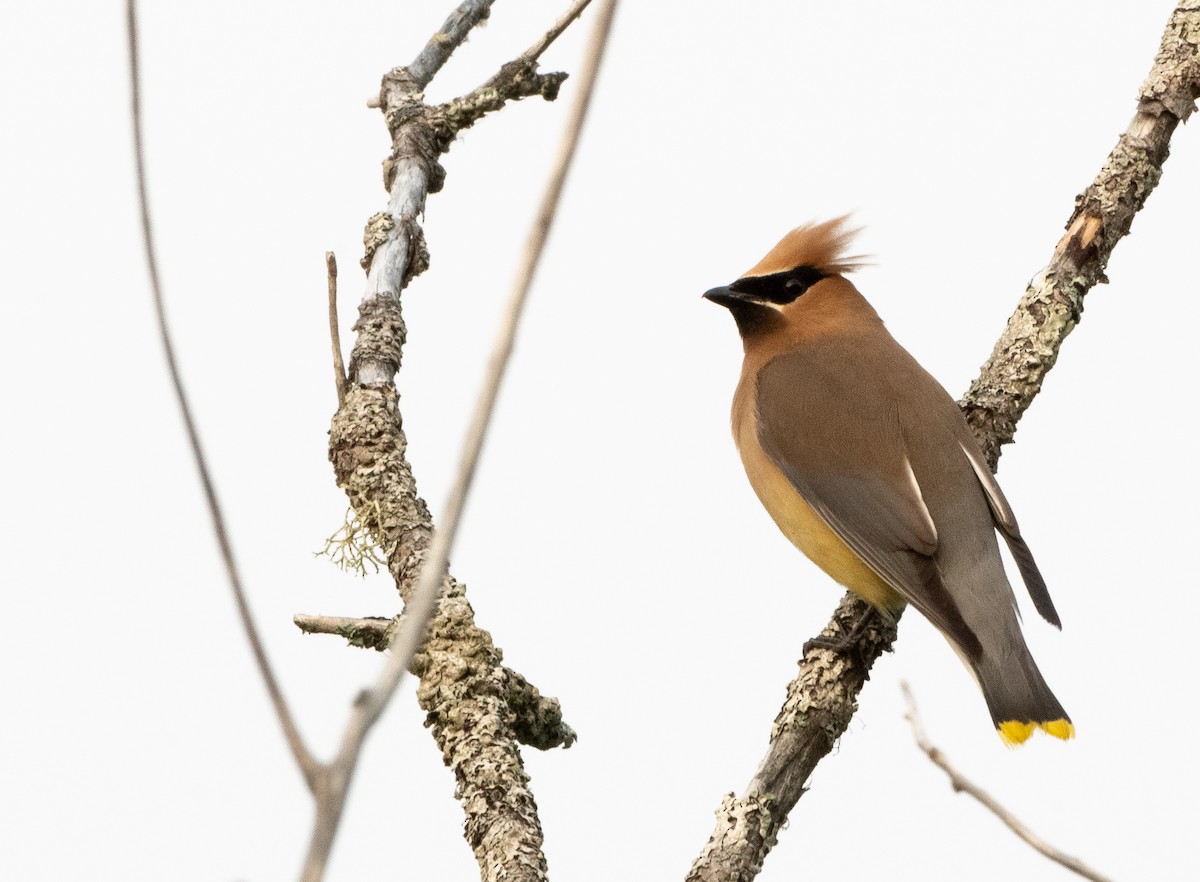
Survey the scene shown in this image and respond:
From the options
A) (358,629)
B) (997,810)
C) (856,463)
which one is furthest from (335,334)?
(997,810)

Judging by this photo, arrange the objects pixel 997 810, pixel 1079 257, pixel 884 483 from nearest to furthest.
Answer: pixel 997 810 < pixel 884 483 < pixel 1079 257

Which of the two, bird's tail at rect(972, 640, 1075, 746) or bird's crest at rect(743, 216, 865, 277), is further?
bird's crest at rect(743, 216, 865, 277)

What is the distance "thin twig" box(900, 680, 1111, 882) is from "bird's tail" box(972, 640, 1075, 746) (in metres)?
2.27

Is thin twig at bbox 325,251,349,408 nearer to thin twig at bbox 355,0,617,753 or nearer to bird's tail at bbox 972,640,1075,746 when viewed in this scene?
bird's tail at bbox 972,640,1075,746

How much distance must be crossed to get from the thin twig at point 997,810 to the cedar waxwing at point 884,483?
229cm

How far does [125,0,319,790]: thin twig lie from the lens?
119 cm

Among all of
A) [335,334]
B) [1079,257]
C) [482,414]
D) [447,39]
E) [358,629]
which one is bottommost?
[482,414]

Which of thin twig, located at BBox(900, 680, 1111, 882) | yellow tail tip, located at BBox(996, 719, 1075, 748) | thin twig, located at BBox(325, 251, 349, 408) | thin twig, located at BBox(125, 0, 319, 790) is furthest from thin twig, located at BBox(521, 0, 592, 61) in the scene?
thin twig, located at BBox(125, 0, 319, 790)

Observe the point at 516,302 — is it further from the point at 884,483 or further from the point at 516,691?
the point at 884,483

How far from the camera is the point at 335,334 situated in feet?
12.5

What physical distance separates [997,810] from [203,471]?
105 centimetres

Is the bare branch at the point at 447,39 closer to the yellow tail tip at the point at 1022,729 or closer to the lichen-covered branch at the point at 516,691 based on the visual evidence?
the lichen-covered branch at the point at 516,691

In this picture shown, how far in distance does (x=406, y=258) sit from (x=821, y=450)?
142 centimetres

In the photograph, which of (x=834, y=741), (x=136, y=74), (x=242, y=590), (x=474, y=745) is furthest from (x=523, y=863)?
(x=136, y=74)
